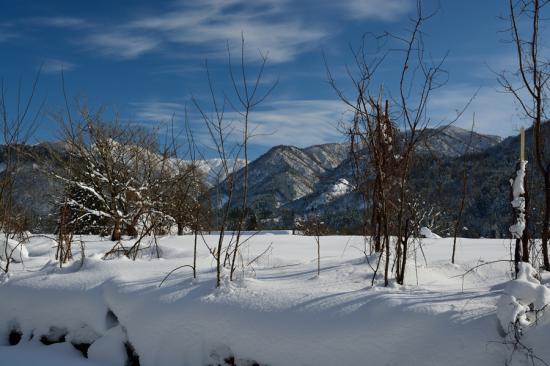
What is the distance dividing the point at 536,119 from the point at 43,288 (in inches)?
167

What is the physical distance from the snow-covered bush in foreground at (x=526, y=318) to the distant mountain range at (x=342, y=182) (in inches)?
49.6

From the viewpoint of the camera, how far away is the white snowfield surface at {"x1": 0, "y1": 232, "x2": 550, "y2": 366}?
2.45 m

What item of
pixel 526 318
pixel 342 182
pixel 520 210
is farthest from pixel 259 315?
pixel 342 182

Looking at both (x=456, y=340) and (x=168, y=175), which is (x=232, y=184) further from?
(x=168, y=175)

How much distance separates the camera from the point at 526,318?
7.69 feet

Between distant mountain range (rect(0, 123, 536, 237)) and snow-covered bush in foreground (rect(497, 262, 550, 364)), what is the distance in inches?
49.6

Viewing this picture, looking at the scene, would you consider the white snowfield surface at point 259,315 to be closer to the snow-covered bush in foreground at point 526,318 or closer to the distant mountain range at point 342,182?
the snow-covered bush in foreground at point 526,318

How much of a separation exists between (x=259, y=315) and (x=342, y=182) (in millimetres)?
3147

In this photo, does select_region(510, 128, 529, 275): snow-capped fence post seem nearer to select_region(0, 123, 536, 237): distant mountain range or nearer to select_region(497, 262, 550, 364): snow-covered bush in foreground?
select_region(0, 123, 536, 237): distant mountain range

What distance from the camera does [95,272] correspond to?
4.02 m

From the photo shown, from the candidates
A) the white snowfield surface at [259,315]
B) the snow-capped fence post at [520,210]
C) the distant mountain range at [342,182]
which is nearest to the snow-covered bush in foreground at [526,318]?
the white snowfield surface at [259,315]

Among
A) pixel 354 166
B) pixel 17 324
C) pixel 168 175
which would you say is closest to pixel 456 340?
pixel 354 166

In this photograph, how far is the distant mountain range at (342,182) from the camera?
507 cm

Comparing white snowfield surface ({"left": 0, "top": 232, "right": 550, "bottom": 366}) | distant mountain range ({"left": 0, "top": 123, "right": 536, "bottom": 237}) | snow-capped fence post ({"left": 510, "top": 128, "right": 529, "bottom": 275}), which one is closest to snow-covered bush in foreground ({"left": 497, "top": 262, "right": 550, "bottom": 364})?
white snowfield surface ({"left": 0, "top": 232, "right": 550, "bottom": 366})
